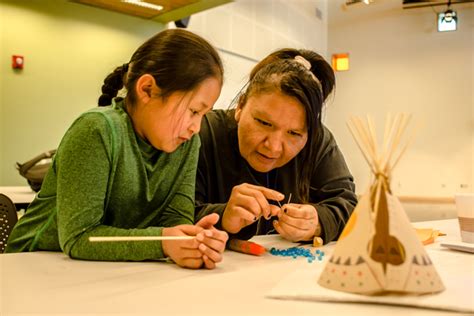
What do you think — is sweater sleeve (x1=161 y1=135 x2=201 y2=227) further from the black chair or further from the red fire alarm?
the red fire alarm

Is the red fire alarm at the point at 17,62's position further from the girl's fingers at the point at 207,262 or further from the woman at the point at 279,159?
the girl's fingers at the point at 207,262

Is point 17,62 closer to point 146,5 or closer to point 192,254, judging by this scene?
point 146,5

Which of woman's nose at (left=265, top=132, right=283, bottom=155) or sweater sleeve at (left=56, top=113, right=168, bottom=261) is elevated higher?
woman's nose at (left=265, top=132, right=283, bottom=155)

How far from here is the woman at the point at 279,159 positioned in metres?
1.19

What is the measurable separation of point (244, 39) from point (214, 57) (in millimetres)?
3501

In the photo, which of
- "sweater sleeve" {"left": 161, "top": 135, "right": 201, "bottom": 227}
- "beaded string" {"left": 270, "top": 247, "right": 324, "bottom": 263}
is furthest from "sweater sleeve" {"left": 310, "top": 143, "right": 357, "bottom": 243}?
"sweater sleeve" {"left": 161, "top": 135, "right": 201, "bottom": 227}

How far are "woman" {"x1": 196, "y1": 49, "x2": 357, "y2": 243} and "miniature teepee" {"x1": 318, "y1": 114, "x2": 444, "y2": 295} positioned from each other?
38cm

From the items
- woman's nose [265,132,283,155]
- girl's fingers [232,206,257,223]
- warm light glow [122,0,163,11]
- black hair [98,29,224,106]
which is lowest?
girl's fingers [232,206,257,223]

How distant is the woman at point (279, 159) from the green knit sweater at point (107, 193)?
0.44 ft

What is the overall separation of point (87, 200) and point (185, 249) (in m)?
0.24

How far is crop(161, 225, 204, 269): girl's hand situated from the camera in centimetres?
91

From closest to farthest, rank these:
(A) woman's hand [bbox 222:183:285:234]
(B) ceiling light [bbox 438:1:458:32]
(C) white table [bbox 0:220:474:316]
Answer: (C) white table [bbox 0:220:474:316] → (A) woman's hand [bbox 222:183:285:234] → (B) ceiling light [bbox 438:1:458:32]

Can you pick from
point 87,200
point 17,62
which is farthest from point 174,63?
point 17,62

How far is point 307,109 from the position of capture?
133cm
